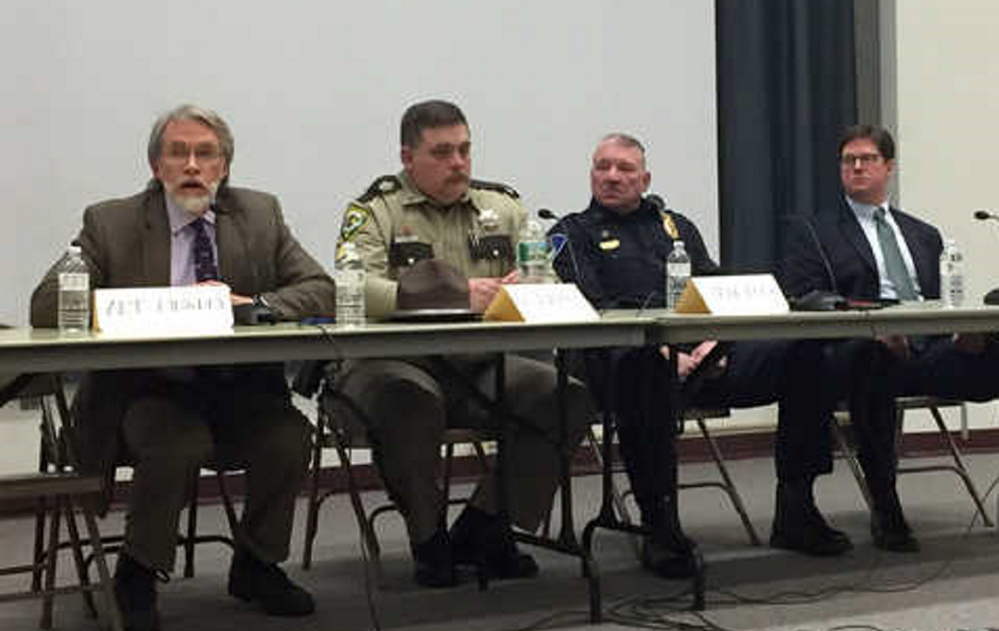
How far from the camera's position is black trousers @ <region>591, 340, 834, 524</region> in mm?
3402

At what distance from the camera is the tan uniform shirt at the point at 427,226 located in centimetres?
349

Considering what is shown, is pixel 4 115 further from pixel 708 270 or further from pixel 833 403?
pixel 833 403

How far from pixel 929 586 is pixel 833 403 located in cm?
60

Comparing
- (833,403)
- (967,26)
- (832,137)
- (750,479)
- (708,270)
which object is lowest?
(750,479)

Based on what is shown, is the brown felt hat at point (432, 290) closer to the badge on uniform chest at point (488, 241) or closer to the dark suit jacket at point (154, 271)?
the dark suit jacket at point (154, 271)

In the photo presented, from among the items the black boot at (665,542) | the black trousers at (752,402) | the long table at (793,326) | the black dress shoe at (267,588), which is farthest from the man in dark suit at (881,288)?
the black dress shoe at (267,588)

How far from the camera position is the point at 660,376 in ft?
11.0

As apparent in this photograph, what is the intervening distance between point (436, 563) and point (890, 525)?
4.06ft

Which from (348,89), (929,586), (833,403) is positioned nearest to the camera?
(929,586)

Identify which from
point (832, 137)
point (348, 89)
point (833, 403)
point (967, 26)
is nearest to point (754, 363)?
point (833, 403)

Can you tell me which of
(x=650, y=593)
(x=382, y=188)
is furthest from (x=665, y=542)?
(x=382, y=188)

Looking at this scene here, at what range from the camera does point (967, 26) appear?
614cm

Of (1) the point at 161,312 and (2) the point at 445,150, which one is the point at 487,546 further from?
(1) the point at 161,312

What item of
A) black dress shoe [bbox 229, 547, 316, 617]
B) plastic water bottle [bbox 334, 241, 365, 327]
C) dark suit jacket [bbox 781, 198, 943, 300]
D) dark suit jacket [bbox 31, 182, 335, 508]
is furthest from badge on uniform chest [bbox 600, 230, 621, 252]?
black dress shoe [bbox 229, 547, 316, 617]
